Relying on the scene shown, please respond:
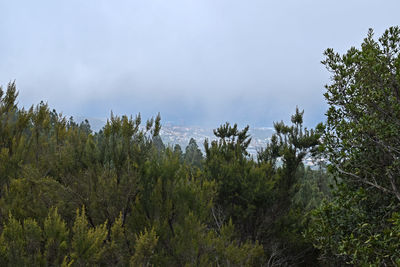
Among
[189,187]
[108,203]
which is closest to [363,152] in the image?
[189,187]

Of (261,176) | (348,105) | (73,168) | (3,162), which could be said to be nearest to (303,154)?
(261,176)

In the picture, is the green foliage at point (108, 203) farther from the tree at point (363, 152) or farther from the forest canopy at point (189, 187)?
the tree at point (363, 152)

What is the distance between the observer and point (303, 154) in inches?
387

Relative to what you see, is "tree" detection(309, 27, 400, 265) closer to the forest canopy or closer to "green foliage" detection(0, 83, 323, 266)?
the forest canopy

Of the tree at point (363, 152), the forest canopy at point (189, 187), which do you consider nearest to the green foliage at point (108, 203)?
the forest canopy at point (189, 187)

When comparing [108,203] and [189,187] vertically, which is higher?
[189,187]

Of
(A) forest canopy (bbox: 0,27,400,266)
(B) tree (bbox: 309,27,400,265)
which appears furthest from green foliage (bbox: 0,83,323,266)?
(B) tree (bbox: 309,27,400,265)

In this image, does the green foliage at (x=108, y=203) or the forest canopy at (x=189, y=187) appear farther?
the forest canopy at (x=189, y=187)

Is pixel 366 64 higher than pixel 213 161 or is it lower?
higher

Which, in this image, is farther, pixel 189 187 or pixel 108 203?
pixel 189 187

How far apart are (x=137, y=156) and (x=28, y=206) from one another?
2.18 meters

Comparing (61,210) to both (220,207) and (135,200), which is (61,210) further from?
(220,207)

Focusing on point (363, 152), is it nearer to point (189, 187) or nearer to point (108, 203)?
point (189, 187)

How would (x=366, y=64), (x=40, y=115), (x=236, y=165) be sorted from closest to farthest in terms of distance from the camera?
1. (x=366, y=64)
2. (x=40, y=115)
3. (x=236, y=165)
